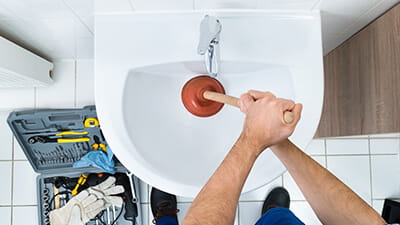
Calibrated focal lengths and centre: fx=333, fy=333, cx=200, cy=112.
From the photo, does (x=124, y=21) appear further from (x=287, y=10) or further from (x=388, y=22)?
(x=388, y=22)

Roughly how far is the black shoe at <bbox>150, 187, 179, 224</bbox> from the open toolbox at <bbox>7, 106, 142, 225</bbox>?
6 centimetres

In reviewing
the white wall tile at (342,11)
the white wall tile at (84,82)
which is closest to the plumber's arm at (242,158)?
the white wall tile at (342,11)

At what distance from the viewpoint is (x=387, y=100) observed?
2.65 ft

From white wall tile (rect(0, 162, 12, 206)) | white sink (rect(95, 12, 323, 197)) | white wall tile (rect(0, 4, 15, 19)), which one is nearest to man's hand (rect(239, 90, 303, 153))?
white sink (rect(95, 12, 323, 197))

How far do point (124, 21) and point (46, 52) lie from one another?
549mm

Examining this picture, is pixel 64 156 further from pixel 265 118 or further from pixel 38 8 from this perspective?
pixel 265 118

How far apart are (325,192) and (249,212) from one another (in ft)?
2.54

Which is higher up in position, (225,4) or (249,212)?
(225,4)

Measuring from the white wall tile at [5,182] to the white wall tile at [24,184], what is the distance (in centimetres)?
2

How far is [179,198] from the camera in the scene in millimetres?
1393

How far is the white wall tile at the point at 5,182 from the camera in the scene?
136cm

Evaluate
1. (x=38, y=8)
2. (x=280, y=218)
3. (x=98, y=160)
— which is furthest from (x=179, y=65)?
(x=98, y=160)

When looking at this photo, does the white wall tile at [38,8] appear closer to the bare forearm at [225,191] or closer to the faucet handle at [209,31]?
the faucet handle at [209,31]

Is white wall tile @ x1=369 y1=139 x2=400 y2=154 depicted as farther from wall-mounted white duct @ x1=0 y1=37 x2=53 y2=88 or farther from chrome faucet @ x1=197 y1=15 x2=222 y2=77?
wall-mounted white duct @ x1=0 y1=37 x2=53 y2=88
